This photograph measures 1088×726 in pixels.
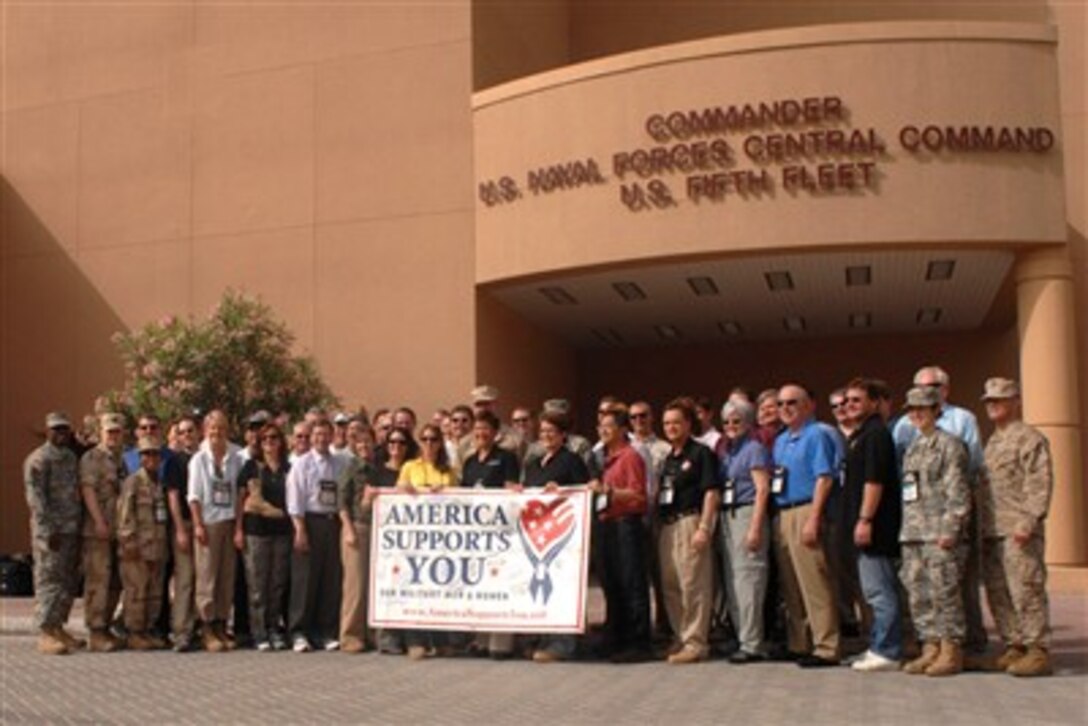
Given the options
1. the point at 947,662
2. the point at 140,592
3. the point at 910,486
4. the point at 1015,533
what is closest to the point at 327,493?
the point at 140,592

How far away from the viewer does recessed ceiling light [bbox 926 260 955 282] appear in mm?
17697

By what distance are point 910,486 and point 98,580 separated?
7.29m

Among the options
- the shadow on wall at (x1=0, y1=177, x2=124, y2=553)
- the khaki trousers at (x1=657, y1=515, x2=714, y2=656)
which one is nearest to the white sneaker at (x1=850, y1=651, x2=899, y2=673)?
the khaki trousers at (x1=657, y1=515, x2=714, y2=656)

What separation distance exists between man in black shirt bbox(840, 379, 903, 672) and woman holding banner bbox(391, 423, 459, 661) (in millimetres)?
3399

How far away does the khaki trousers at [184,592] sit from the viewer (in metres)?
11.8

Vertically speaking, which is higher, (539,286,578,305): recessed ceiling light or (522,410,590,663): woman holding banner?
(539,286,578,305): recessed ceiling light

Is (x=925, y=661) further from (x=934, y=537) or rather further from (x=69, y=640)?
(x=69, y=640)

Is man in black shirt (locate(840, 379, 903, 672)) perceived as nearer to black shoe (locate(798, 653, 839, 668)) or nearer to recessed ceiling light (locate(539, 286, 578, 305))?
black shoe (locate(798, 653, 839, 668))

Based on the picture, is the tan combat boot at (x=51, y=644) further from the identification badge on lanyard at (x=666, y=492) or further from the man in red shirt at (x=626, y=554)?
the identification badge on lanyard at (x=666, y=492)

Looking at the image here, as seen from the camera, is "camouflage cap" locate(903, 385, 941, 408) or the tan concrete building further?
the tan concrete building

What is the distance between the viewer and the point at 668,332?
76.4ft

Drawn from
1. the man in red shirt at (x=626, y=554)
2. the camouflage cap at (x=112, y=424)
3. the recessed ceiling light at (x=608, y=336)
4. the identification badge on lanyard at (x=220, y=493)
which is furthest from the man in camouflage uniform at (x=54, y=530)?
the recessed ceiling light at (x=608, y=336)

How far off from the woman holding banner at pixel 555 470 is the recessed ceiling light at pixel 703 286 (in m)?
8.42

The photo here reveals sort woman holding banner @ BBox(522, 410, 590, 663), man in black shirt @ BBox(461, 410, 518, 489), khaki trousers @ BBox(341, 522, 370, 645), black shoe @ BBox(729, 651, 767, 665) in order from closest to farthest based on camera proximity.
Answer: black shoe @ BBox(729, 651, 767, 665) → woman holding banner @ BBox(522, 410, 590, 663) → man in black shirt @ BBox(461, 410, 518, 489) → khaki trousers @ BBox(341, 522, 370, 645)
